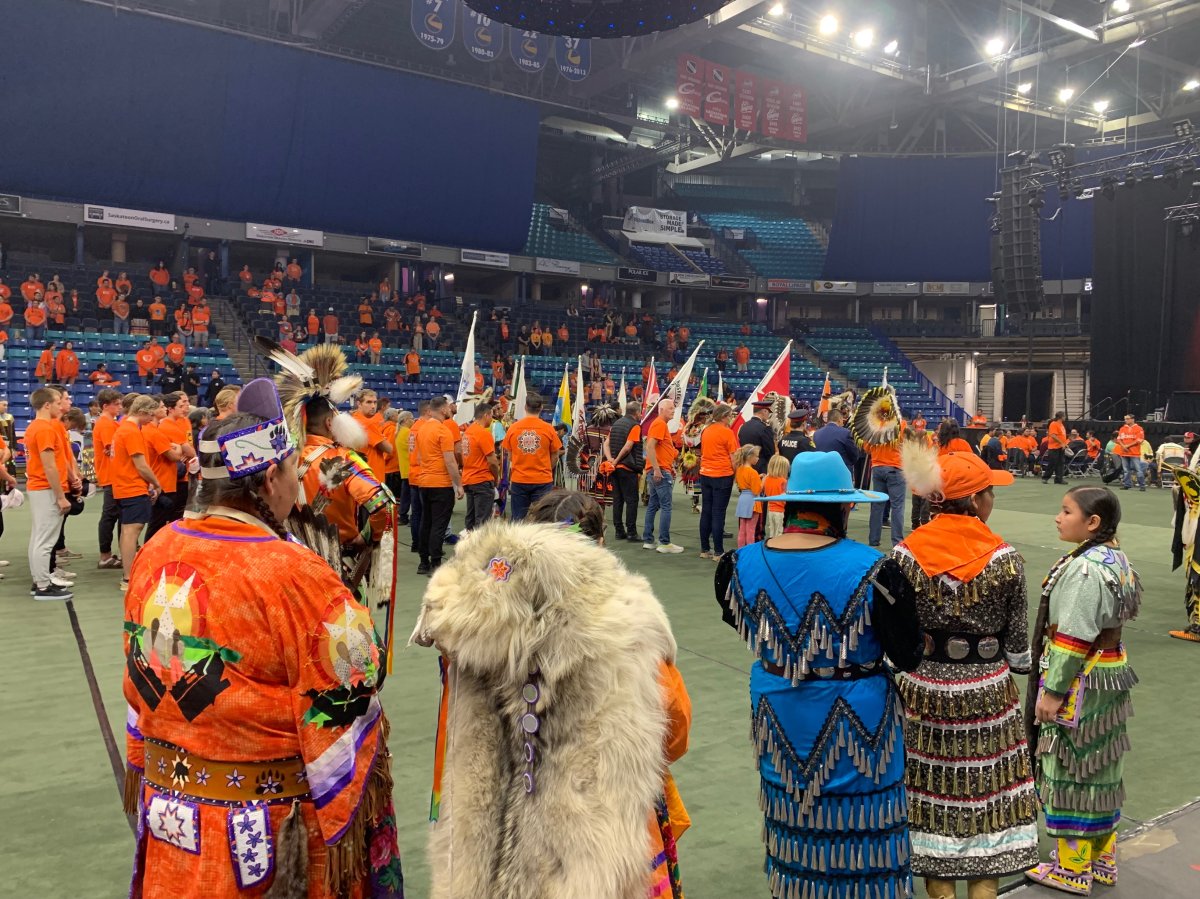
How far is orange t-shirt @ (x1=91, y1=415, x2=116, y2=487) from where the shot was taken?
7383 mm

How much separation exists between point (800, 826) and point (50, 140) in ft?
87.8

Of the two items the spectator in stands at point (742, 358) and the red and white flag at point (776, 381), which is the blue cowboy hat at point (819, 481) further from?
the spectator in stands at point (742, 358)

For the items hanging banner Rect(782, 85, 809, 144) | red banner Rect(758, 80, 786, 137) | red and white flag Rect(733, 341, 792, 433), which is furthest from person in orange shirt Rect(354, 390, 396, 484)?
hanging banner Rect(782, 85, 809, 144)

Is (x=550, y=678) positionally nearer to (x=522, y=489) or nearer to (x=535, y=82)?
(x=522, y=489)

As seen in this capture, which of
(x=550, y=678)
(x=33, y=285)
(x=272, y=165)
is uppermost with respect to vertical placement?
(x=272, y=165)

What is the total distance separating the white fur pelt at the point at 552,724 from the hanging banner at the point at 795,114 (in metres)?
32.5

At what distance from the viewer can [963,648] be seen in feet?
8.71

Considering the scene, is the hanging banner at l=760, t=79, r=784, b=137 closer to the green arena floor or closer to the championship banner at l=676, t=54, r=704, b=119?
the championship banner at l=676, t=54, r=704, b=119

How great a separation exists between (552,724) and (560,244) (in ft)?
109

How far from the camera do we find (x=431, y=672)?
5.25 metres

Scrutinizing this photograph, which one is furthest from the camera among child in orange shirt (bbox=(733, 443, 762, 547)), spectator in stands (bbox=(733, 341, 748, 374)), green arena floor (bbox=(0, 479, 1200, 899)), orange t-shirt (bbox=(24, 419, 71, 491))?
spectator in stands (bbox=(733, 341, 748, 374))

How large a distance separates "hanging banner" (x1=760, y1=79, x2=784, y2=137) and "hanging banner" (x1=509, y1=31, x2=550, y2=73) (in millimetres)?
8745

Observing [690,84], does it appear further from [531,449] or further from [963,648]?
[963,648]

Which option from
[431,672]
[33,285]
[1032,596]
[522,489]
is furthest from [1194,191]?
[33,285]
